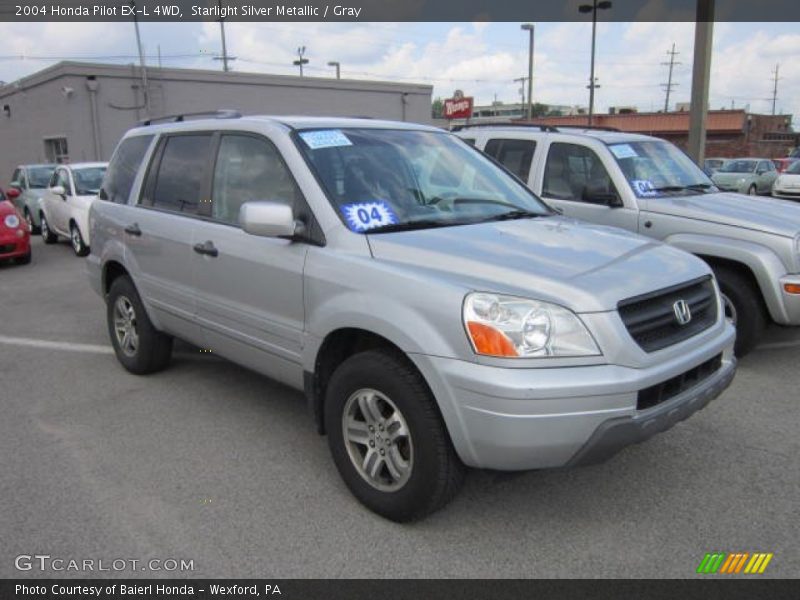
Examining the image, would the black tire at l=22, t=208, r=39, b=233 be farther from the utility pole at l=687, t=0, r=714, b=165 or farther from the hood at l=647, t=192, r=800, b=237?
the hood at l=647, t=192, r=800, b=237

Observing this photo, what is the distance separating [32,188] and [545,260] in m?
15.9

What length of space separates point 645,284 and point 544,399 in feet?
2.59

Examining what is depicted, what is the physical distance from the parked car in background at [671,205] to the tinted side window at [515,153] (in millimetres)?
11

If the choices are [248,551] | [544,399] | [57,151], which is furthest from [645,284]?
[57,151]

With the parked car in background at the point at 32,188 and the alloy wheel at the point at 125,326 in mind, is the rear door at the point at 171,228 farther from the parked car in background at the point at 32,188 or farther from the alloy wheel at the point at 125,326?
the parked car in background at the point at 32,188

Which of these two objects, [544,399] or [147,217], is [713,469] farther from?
[147,217]

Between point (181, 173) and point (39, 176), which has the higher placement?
point (181, 173)

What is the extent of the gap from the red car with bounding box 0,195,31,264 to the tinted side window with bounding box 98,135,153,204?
658 centimetres

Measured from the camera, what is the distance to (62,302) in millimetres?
8484

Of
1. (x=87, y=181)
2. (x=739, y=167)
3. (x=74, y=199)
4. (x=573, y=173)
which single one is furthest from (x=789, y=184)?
(x=74, y=199)

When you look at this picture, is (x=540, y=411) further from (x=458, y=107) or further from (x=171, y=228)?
(x=458, y=107)

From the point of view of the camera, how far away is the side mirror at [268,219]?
10.9 ft

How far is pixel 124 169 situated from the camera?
5.53m

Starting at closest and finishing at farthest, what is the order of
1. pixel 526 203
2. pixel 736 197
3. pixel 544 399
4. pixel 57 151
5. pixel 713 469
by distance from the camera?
pixel 544 399 < pixel 713 469 < pixel 526 203 < pixel 736 197 < pixel 57 151
